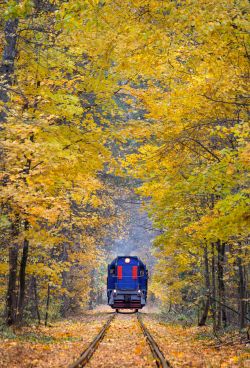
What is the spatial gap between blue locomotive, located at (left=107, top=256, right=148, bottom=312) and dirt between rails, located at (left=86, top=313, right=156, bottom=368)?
10501mm

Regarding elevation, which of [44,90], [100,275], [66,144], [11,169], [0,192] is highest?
[44,90]

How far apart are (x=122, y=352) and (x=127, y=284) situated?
1565cm

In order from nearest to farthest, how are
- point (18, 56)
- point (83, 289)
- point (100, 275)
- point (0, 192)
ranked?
1. point (0, 192)
2. point (18, 56)
3. point (83, 289)
4. point (100, 275)

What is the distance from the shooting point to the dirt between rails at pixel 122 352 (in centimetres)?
874

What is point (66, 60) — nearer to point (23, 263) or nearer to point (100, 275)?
point (23, 263)

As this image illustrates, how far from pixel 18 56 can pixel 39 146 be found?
608 centimetres

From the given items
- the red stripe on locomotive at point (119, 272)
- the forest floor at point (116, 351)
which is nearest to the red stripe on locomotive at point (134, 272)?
the red stripe on locomotive at point (119, 272)

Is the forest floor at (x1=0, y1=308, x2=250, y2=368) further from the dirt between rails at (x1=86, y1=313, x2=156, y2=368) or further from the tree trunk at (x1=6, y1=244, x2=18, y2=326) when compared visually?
the tree trunk at (x1=6, y1=244, x2=18, y2=326)

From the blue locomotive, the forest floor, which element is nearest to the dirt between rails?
the forest floor

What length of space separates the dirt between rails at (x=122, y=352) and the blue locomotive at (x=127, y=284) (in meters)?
10.5

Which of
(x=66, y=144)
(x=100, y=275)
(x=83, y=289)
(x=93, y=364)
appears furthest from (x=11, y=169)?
(x=100, y=275)

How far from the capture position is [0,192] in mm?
8016

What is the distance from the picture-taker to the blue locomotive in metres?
25.4

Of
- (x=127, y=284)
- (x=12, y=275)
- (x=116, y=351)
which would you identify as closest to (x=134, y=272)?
(x=127, y=284)
